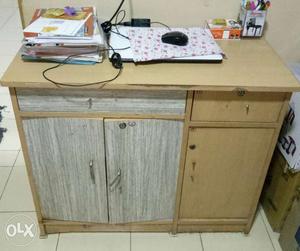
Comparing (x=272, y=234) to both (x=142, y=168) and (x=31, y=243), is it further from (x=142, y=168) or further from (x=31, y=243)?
(x=31, y=243)

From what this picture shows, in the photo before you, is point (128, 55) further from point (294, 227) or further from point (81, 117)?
point (294, 227)

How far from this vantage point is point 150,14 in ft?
4.80

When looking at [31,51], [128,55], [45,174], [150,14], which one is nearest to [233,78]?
[128,55]

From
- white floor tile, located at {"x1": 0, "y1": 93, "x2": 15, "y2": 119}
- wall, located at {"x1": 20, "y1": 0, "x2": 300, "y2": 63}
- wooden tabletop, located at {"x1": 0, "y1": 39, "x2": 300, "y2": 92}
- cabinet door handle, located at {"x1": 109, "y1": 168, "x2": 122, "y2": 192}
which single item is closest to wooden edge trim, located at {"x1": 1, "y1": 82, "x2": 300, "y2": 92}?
wooden tabletop, located at {"x1": 0, "y1": 39, "x2": 300, "y2": 92}

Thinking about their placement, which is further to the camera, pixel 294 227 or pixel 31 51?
pixel 294 227

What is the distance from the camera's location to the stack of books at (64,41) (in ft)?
3.74

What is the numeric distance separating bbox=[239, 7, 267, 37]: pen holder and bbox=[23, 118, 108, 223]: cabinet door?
752 mm

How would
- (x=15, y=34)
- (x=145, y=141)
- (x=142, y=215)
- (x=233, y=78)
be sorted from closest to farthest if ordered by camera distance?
(x=233, y=78) → (x=145, y=141) → (x=142, y=215) → (x=15, y=34)

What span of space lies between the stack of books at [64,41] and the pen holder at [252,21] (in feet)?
2.04

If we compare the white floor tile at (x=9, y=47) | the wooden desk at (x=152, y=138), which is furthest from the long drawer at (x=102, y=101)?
the white floor tile at (x=9, y=47)

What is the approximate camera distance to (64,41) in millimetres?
1139

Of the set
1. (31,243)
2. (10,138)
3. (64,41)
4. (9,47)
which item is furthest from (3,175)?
(9,47)

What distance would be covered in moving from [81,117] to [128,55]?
283 millimetres

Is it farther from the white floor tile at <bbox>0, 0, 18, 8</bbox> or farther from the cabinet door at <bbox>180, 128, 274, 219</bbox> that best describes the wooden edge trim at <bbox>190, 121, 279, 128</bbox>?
the white floor tile at <bbox>0, 0, 18, 8</bbox>
